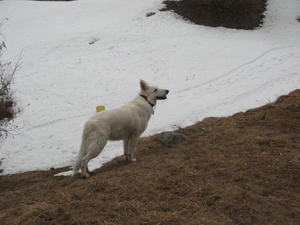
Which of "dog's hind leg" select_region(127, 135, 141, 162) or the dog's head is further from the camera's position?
the dog's head

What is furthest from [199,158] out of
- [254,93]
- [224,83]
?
[224,83]

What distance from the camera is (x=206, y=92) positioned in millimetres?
14836

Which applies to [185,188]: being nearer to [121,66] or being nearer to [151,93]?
[151,93]

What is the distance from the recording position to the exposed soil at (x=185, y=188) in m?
4.44

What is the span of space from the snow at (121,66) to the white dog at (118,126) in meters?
1.19

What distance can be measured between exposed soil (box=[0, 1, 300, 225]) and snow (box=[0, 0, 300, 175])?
192 centimetres

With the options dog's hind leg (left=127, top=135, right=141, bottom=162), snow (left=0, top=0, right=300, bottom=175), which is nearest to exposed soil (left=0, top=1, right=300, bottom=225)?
dog's hind leg (left=127, top=135, right=141, bottom=162)

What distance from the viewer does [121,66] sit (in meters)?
18.7

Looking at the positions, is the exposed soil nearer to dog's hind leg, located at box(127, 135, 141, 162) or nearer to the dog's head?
dog's hind leg, located at box(127, 135, 141, 162)

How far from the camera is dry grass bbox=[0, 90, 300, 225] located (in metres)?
4.45

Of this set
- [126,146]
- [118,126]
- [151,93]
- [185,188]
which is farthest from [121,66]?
[185,188]

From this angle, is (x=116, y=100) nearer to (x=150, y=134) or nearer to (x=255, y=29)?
(x=150, y=134)

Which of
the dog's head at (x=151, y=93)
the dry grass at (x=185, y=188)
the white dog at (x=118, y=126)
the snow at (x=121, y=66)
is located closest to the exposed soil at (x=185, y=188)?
the dry grass at (x=185, y=188)

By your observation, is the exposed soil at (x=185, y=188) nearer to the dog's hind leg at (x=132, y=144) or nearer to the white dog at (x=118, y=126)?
the dog's hind leg at (x=132, y=144)
